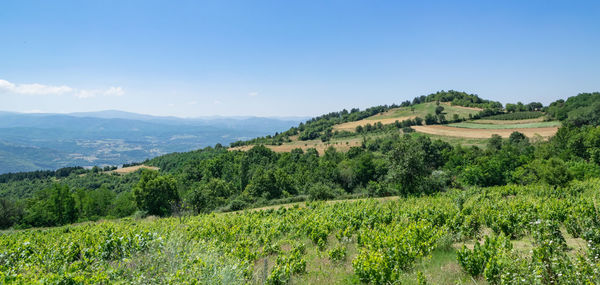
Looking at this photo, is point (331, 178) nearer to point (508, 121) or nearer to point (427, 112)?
point (508, 121)

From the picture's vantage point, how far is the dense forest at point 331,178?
123 ft

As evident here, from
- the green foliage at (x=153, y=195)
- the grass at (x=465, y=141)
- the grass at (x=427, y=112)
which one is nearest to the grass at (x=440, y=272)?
the green foliage at (x=153, y=195)

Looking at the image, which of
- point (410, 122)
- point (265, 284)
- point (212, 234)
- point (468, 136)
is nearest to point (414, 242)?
point (265, 284)

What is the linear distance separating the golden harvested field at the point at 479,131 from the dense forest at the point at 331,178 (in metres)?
5.76

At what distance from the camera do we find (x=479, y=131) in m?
88.9

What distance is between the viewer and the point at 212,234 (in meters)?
15.5

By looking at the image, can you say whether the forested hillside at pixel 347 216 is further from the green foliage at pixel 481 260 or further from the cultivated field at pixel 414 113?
the cultivated field at pixel 414 113

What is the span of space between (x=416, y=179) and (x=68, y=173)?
137260 millimetres

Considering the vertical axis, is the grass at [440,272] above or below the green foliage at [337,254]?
above

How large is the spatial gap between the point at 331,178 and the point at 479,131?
58612 mm

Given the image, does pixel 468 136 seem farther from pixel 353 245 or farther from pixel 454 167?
pixel 353 245

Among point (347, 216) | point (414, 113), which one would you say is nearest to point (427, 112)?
point (414, 113)

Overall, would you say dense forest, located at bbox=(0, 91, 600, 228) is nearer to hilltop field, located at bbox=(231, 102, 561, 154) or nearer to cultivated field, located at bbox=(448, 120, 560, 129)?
cultivated field, located at bbox=(448, 120, 560, 129)

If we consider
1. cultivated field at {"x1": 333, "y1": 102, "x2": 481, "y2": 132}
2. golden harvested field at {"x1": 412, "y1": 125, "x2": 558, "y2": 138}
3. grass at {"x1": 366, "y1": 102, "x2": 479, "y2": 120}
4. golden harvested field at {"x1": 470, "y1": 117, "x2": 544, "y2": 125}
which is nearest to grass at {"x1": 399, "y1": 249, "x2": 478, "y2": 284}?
golden harvested field at {"x1": 412, "y1": 125, "x2": 558, "y2": 138}
